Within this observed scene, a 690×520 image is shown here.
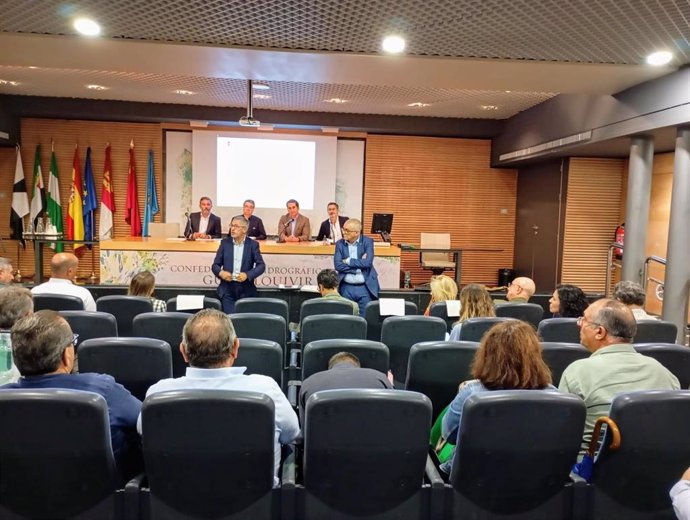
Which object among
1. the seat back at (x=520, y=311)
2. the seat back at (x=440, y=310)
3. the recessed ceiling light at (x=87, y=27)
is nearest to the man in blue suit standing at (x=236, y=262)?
the seat back at (x=440, y=310)

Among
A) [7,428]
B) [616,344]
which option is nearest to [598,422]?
[616,344]

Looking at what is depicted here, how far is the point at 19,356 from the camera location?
6.48 ft

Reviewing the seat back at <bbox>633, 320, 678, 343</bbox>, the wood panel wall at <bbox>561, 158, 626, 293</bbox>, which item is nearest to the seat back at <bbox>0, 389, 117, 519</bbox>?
the seat back at <bbox>633, 320, 678, 343</bbox>

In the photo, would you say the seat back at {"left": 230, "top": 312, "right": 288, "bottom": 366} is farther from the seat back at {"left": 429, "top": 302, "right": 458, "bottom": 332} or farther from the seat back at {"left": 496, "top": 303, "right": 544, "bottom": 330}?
the seat back at {"left": 496, "top": 303, "right": 544, "bottom": 330}

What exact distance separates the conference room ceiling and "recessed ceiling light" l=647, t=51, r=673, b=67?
3.0 inches

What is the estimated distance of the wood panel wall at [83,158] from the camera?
391 inches

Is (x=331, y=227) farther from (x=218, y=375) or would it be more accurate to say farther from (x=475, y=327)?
(x=218, y=375)

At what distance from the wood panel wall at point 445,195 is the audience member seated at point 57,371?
28.7 ft

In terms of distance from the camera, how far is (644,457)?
2014 millimetres

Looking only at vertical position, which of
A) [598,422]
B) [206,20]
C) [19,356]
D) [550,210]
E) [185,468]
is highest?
[206,20]

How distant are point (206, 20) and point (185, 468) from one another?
341 centimetres

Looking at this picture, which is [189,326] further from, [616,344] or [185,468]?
[616,344]

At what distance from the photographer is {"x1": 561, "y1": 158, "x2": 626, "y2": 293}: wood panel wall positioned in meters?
8.91

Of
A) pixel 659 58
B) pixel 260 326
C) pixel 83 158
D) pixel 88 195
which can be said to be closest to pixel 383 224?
pixel 659 58
